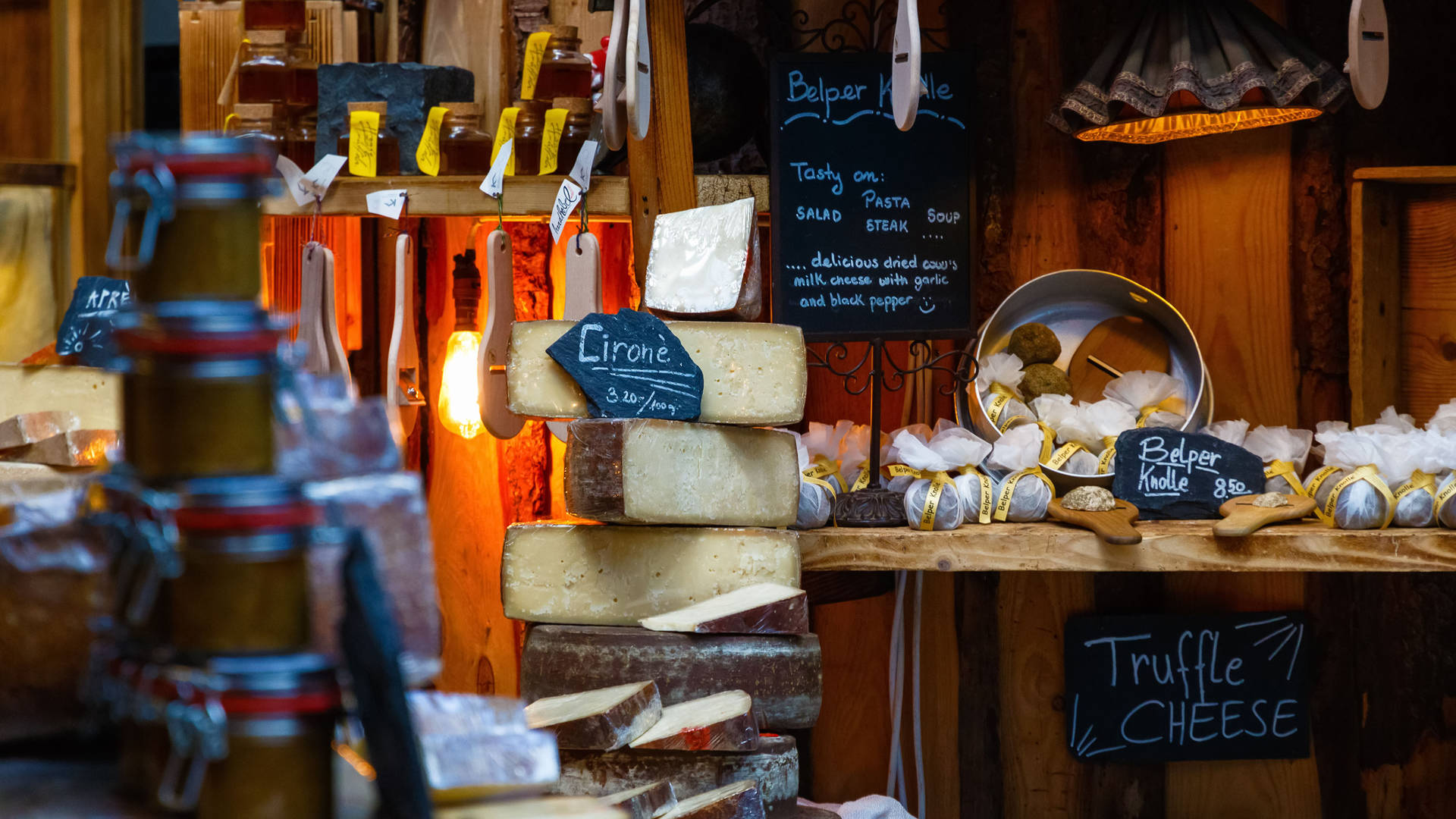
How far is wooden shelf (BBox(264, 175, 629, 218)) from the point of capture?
107 inches

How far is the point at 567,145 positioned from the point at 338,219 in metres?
0.80

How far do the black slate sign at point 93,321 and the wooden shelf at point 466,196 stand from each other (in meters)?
0.66

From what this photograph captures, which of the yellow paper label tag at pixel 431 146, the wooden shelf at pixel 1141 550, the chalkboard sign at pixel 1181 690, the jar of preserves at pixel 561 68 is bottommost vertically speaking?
the chalkboard sign at pixel 1181 690

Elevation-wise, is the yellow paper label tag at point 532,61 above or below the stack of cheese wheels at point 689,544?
above

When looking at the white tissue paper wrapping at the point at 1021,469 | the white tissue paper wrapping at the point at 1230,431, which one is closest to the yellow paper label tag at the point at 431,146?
the white tissue paper wrapping at the point at 1021,469

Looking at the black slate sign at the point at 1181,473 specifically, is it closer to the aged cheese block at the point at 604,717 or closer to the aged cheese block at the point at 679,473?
the aged cheese block at the point at 679,473

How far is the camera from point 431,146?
9.22ft

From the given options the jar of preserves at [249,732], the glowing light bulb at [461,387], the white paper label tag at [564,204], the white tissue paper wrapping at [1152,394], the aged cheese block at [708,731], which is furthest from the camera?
the glowing light bulb at [461,387]

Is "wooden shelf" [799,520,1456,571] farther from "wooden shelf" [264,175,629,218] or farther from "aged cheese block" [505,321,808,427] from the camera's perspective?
"wooden shelf" [264,175,629,218]

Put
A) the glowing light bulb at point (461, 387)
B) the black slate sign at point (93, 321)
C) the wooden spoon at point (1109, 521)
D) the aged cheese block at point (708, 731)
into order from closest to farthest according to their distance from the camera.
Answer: the aged cheese block at point (708, 731) → the black slate sign at point (93, 321) → the wooden spoon at point (1109, 521) → the glowing light bulb at point (461, 387)

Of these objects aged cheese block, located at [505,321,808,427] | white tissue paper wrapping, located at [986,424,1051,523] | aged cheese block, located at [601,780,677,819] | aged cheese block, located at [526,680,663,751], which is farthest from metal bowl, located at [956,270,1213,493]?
aged cheese block, located at [601,780,677,819]

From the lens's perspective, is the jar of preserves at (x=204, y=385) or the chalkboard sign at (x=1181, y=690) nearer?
the jar of preserves at (x=204, y=385)

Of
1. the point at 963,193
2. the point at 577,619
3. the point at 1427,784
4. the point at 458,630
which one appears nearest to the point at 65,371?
the point at 577,619

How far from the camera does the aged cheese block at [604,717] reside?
1923mm
